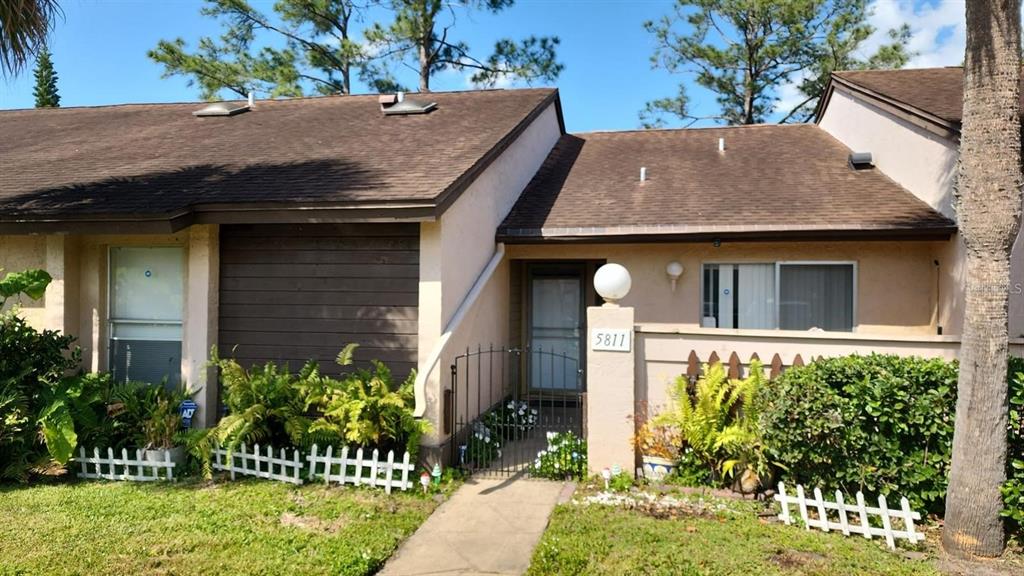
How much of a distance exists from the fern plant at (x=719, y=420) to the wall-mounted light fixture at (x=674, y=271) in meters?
2.77

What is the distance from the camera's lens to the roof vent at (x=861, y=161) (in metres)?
10.1

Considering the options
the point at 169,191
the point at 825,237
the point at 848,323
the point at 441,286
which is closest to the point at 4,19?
the point at 169,191

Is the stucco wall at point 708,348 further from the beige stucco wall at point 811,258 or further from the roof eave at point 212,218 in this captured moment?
the roof eave at point 212,218

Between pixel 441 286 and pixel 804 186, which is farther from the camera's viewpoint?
pixel 804 186

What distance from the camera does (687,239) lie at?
8.82m

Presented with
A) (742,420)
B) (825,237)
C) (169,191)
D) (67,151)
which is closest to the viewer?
(742,420)

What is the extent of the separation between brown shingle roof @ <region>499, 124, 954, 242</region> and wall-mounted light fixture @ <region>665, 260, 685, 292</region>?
0.57 m

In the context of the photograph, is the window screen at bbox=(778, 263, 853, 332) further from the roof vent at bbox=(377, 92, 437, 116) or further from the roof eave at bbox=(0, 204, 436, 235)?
the roof vent at bbox=(377, 92, 437, 116)

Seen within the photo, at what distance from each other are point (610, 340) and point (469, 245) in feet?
7.97

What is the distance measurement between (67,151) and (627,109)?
1922 cm

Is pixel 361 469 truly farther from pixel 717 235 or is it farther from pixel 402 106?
pixel 402 106

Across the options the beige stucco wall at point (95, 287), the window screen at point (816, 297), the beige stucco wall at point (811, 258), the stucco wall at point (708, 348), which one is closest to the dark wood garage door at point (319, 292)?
the beige stucco wall at point (95, 287)

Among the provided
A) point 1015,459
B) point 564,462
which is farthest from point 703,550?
point 1015,459

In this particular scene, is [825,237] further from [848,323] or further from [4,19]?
[4,19]
